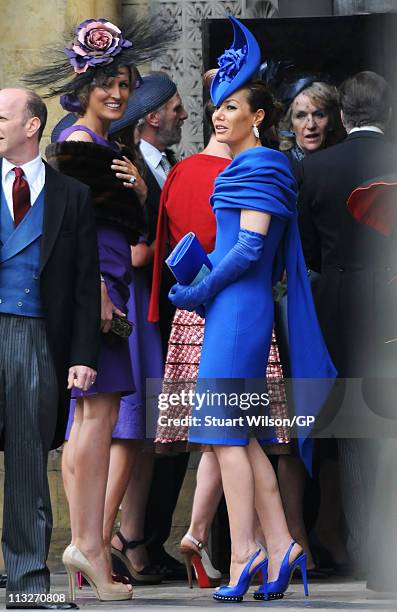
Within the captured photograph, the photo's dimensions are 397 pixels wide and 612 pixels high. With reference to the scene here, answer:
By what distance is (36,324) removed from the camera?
20.2ft

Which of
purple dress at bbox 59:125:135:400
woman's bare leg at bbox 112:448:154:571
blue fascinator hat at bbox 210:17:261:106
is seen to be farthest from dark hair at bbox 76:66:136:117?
woman's bare leg at bbox 112:448:154:571

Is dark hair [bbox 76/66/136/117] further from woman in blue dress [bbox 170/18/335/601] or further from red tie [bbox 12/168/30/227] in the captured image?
red tie [bbox 12/168/30/227]

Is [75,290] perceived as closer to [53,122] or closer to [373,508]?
[373,508]

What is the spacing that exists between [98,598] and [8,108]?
174cm

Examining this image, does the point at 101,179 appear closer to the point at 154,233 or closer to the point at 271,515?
the point at 154,233

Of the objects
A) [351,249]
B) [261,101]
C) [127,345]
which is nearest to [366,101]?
[351,249]

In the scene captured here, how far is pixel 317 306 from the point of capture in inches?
294

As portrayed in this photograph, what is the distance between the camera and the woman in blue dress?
6.40m

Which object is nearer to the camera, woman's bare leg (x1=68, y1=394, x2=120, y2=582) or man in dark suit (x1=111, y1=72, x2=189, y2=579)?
woman's bare leg (x1=68, y1=394, x2=120, y2=582)

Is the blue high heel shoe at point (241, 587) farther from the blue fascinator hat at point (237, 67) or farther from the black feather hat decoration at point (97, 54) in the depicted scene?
the black feather hat decoration at point (97, 54)

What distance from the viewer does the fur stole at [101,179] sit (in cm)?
670

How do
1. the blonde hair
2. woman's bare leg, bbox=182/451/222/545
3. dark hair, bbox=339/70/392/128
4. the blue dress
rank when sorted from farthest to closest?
the blonde hair, dark hair, bbox=339/70/392/128, woman's bare leg, bbox=182/451/222/545, the blue dress

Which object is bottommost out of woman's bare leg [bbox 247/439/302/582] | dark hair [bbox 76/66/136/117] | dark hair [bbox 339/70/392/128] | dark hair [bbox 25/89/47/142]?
woman's bare leg [bbox 247/439/302/582]

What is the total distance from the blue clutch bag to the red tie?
548 mm
